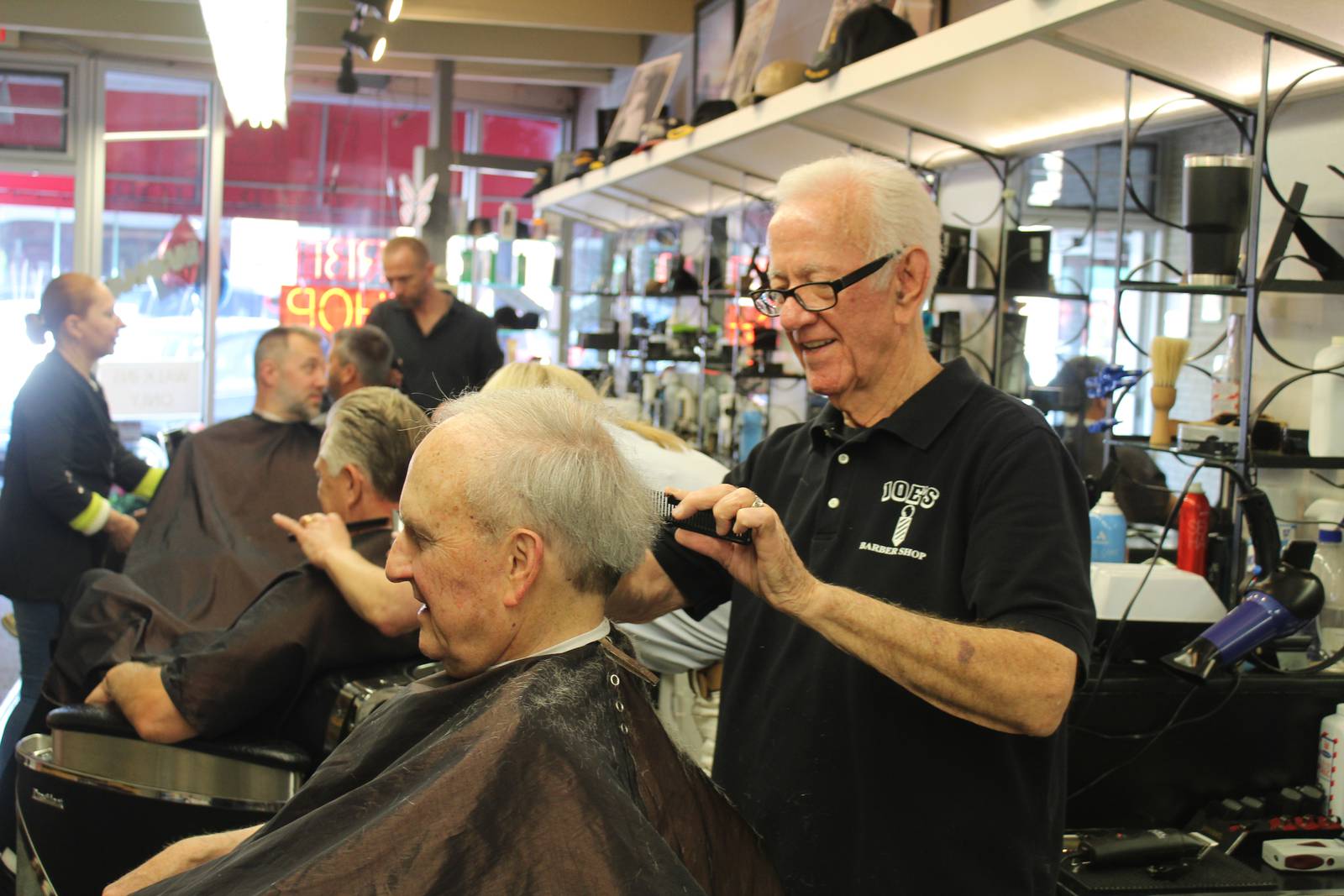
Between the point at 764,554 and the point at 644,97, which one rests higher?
the point at 644,97

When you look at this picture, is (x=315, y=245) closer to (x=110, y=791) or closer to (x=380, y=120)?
(x=380, y=120)

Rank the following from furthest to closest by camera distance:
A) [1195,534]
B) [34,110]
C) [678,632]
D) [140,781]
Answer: [34,110] < [678,632] < [1195,534] < [140,781]

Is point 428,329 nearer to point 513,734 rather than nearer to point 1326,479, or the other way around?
point 1326,479

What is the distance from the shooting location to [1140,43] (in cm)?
264

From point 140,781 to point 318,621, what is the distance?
0.42 m

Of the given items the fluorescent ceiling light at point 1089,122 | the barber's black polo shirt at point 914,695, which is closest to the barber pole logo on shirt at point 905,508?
the barber's black polo shirt at point 914,695

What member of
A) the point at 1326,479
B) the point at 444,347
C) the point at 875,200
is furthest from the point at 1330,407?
the point at 444,347

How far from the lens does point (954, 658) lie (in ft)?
4.34

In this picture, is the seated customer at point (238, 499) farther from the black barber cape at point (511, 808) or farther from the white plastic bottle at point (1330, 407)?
the white plastic bottle at point (1330, 407)

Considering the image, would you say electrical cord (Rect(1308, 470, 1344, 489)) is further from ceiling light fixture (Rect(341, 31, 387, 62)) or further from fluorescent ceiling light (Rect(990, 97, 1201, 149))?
ceiling light fixture (Rect(341, 31, 387, 62))

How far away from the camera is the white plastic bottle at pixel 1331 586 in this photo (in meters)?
2.43

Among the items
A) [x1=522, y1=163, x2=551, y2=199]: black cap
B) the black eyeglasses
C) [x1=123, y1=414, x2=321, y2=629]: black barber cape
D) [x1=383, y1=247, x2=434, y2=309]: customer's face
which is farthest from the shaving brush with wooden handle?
[x1=522, y1=163, x2=551, y2=199]: black cap

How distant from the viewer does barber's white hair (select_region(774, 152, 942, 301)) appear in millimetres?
1621

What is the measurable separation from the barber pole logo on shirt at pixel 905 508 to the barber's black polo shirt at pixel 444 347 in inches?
158
